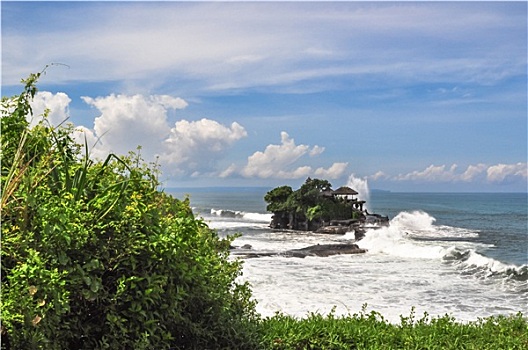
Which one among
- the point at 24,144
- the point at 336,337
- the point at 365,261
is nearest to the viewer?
the point at 24,144

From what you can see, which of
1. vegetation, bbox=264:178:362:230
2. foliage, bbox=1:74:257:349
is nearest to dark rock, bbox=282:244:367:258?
vegetation, bbox=264:178:362:230

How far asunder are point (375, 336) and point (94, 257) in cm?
219

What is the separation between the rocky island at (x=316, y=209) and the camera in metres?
33.1

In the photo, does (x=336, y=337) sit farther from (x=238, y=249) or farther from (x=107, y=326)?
(x=238, y=249)

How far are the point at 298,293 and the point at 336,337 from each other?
9044 mm

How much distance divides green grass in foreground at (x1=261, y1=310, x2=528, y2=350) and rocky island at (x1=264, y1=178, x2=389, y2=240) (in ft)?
89.1

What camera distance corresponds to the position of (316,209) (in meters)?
33.9

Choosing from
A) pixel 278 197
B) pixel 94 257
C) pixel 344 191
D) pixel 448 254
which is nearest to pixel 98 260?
pixel 94 257

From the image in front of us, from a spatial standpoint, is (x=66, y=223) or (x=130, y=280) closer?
(x=66, y=223)

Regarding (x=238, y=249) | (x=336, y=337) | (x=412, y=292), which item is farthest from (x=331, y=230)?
(x=336, y=337)

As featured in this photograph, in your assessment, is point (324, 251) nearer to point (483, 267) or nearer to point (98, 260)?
point (483, 267)

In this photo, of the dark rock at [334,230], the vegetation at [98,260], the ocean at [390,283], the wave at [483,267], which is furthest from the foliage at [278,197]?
the vegetation at [98,260]

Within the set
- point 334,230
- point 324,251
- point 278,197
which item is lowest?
point 324,251

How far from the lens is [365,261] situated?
19438 millimetres
